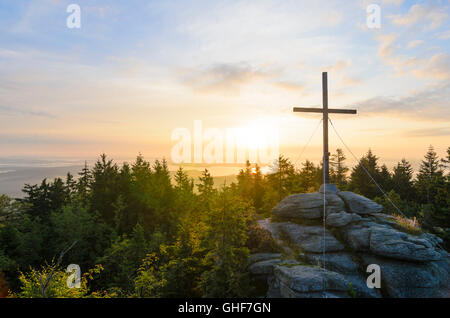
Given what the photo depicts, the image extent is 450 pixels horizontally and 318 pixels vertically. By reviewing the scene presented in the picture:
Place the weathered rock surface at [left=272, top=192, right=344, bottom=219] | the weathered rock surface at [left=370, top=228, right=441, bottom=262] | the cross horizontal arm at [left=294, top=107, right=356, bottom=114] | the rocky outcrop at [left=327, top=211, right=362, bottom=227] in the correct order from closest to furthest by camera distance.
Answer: the weathered rock surface at [left=370, top=228, right=441, bottom=262] → the cross horizontal arm at [left=294, top=107, right=356, bottom=114] → the rocky outcrop at [left=327, top=211, right=362, bottom=227] → the weathered rock surface at [left=272, top=192, right=344, bottom=219]

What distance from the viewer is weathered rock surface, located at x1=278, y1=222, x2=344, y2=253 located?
15883 millimetres

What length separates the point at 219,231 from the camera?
15125mm

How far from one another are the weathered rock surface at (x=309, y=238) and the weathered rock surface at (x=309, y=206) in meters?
0.84

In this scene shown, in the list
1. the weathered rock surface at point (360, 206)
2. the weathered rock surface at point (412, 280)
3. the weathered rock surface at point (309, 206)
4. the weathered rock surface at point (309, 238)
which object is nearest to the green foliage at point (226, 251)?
the weathered rock surface at point (309, 238)

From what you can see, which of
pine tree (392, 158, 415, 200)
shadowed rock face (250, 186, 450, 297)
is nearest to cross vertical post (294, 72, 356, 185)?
shadowed rock face (250, 186, 450, 297)

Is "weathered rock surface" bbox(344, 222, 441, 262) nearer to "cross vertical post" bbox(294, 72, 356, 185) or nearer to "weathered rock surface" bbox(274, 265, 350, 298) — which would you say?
"weathered rock surface" bbox(274, 265, 350, 298)

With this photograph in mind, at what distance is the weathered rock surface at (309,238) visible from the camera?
15883mm

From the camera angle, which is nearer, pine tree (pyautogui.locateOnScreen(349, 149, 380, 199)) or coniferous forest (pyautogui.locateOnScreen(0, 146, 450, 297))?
coniferous forest (pyautogui.locateOnScreen(0, 146, 450, 297))
